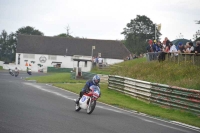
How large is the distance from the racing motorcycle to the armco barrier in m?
6.93

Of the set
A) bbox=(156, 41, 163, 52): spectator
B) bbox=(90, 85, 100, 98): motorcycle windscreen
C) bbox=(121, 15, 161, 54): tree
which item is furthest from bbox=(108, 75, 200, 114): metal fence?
bbox=(121, 15, 161, 54): tree

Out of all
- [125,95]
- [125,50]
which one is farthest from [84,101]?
[125,50]

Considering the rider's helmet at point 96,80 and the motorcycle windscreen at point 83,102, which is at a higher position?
the rider's helmet at point 96,80

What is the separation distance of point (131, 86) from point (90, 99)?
393 inches

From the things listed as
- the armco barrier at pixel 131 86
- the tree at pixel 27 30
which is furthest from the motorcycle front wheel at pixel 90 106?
the tree at pixel 27 30

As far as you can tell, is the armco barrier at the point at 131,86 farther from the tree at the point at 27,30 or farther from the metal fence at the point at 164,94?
the tree at the point at 27,30

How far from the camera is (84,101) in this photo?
56.0ft

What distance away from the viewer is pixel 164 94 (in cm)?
A: 2158

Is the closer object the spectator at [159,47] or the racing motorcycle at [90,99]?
the racing motorcycle at [90,99]

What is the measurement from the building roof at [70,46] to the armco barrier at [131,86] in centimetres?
7046

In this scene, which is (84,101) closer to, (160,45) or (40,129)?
(40,129)

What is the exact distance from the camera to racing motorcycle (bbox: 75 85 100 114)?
Result: 16766mm

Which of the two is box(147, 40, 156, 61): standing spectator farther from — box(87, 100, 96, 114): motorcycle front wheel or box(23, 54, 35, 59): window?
box(23, 54, 35, 59): window

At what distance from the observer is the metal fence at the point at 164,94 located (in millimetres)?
19125
